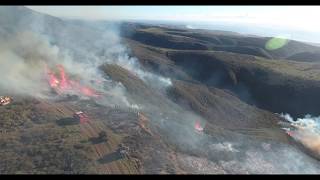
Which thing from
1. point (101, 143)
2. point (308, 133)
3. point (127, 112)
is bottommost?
point (308, 133)

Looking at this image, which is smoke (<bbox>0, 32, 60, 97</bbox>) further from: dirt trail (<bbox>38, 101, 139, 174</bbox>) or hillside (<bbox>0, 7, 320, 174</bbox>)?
dirt trail (<bbox>38, 101, 139, 174</bbox>)

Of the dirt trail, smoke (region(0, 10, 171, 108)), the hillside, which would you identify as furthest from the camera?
smoke (region(0, 10, 171, 108))

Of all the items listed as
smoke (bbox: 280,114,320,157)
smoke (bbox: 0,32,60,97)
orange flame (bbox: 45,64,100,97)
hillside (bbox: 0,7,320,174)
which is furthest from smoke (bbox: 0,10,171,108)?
smoke (bbox: 280,114,320,157)

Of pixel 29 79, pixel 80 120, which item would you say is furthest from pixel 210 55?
pixel 80 120

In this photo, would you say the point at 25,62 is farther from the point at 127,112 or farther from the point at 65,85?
the point at 127,112

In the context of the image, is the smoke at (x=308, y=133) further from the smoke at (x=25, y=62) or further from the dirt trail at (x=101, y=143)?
the smoke at (x=25, y=62)

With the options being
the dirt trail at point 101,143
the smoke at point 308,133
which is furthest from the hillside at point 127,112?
the smoke at point 308,133

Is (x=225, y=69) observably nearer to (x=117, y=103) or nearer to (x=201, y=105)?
(x=201, y=105)

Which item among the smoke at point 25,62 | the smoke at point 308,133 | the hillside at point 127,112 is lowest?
the smoke at point 308,133

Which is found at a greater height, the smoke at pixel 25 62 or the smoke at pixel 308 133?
the smoke at pixel 25 62

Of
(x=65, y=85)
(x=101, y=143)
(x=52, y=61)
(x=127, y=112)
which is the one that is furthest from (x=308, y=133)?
(x=52, y=61)
